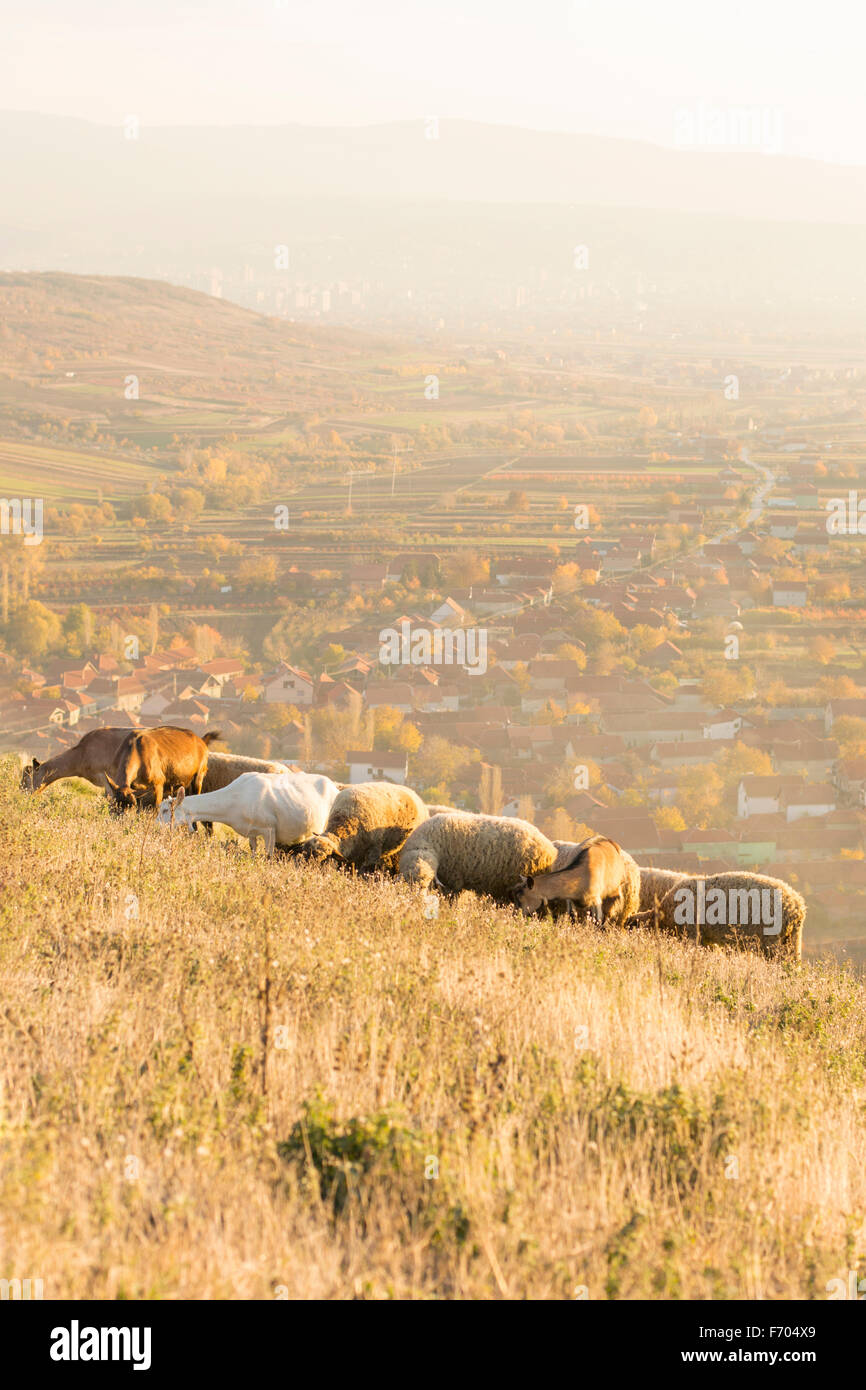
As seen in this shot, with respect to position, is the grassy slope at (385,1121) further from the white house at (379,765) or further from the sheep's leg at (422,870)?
the white house at (379,765)

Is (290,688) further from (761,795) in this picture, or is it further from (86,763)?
(86,763)

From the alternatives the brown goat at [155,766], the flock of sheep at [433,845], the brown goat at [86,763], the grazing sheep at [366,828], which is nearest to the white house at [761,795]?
the flock of sheep at [433,845]

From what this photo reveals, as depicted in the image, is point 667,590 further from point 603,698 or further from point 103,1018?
point 103,1018

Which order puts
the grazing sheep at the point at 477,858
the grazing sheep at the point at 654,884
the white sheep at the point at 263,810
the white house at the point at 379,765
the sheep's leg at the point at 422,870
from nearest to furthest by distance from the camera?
the sheep's leg at the point at 422,870 → the grazing sheep at the point at 477,858 → the grazing sheep at the point at 654,884 → the white sheep at the point at 263,810 → the white house at the point at 379,765

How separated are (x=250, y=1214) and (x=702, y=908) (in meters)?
8.44

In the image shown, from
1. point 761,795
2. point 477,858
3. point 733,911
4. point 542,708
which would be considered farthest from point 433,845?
point 542,708

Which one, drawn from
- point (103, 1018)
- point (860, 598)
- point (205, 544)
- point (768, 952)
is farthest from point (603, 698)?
point (103, 1018)

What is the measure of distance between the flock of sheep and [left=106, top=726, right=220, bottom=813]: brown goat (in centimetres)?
1

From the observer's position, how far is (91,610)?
91125 mm

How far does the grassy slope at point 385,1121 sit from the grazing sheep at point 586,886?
290 cm

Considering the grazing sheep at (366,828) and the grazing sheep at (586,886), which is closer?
the grazing sheep at (586,886)

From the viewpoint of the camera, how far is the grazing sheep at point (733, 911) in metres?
11.5

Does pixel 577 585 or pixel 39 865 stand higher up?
pixel 577 585

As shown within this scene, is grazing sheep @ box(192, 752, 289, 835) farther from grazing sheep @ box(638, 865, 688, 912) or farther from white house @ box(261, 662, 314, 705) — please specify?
white house @ box(261, 662, 314, 705)
